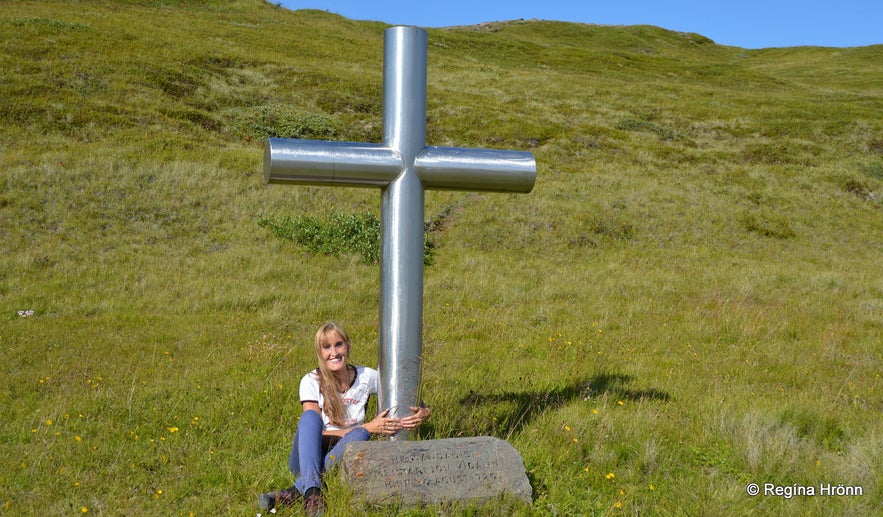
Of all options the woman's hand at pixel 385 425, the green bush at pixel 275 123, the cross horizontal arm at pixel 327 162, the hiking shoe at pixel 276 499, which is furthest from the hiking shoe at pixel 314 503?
the green bush at pixel 275 123

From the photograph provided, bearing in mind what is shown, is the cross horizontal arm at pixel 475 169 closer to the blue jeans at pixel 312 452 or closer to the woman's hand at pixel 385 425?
the woman's hand at pixel 385 425

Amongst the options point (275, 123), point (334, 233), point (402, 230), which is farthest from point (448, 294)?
point (275, 123)

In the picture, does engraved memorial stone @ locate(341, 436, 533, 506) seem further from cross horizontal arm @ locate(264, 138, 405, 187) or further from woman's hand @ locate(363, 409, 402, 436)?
cross horizontal arm @ locate(264, 138, 405, 187)

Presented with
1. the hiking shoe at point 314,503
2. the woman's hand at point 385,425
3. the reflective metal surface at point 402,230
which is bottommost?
the hiking shoe at point 314,503

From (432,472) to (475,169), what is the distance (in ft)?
4.67

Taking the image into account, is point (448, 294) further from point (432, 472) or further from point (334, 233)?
point (432, 472)

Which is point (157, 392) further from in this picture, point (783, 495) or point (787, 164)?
point (787, 164)

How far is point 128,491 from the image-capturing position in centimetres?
344

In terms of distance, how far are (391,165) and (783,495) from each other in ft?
8.34

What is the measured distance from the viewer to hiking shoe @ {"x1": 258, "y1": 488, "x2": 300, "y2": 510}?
10.6 ft

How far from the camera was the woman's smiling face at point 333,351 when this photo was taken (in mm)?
3795

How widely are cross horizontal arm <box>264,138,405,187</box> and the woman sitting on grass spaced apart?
93 cm

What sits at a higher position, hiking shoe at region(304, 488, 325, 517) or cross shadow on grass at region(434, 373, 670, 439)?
hiking shoe at region(304, 488, 325, 517)

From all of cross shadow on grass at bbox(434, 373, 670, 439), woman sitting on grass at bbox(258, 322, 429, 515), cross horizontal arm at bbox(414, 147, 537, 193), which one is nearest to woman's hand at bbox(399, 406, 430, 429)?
woman sitting on grass at bbox(258, 322, 429, 515)
